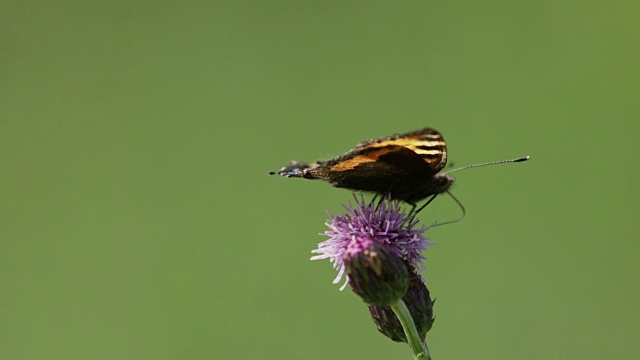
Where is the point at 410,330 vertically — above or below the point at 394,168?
below

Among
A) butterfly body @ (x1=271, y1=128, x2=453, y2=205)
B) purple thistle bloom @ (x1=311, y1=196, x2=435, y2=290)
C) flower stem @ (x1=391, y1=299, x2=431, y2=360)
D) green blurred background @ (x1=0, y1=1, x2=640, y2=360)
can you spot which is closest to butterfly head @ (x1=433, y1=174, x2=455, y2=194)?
butterfly body @ (x1=271, y1=128, x2=453, y2=205)

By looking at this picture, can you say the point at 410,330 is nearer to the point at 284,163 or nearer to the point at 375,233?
the point at 375,233

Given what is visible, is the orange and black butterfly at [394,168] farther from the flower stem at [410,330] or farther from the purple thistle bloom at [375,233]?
the flower stem at [410,330]

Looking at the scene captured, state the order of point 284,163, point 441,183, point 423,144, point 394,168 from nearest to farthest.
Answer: point 423,144 < point 394,168 < point 441,183 < point 284,163

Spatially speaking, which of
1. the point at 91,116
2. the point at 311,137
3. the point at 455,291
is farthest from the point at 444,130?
the point at 91,116

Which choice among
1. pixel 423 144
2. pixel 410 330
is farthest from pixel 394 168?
pixel 410 330

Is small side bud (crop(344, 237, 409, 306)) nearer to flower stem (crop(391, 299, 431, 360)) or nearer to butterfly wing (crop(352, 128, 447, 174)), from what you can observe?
flower stem (crop(391, 299, 431, 360))
